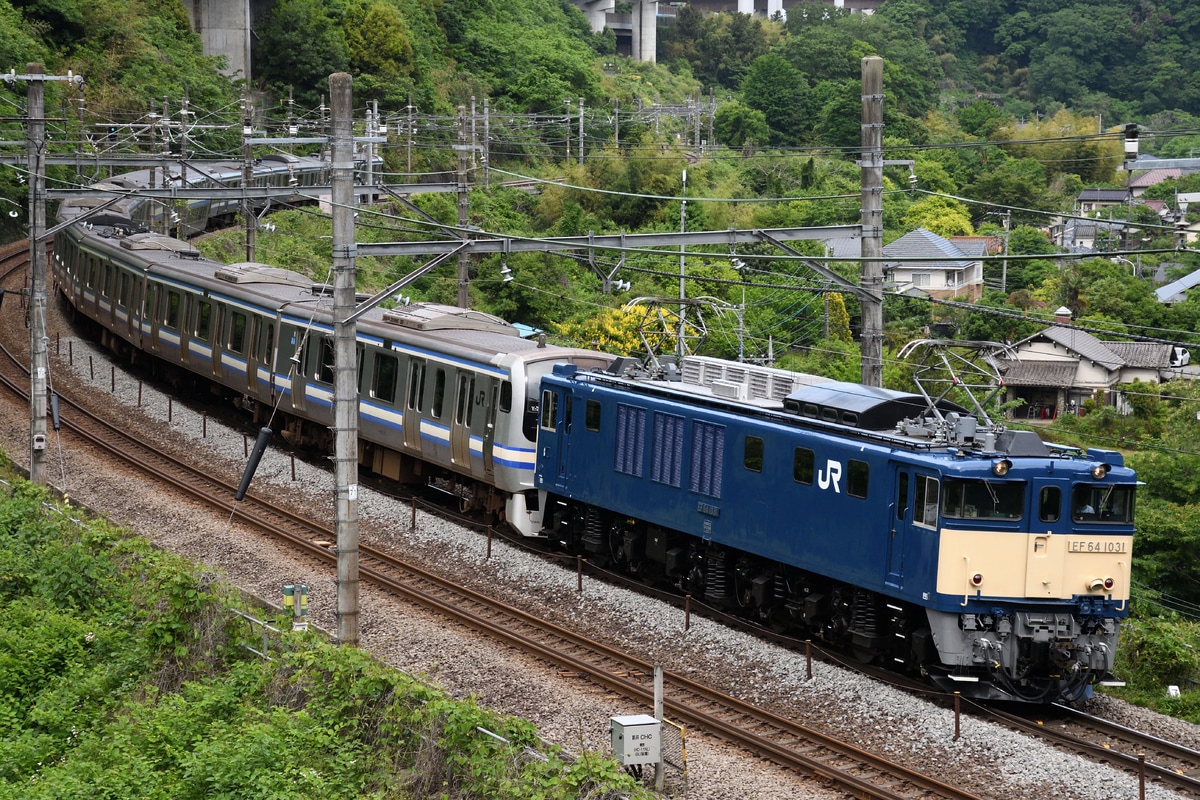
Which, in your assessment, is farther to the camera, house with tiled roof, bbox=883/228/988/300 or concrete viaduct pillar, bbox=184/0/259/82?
concrete viaduct pillar, bbox=184/0/259/82

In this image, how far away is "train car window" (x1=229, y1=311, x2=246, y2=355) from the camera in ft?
89.6

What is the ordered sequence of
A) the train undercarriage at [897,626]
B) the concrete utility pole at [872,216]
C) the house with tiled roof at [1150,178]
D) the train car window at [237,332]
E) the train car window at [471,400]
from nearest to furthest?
the train undercarriage at [897,626] → the concrete utility pole at [872,216] → the train car window at [471,400] → the train car window at [237,332] → the house with tiled roof at [1150,178]

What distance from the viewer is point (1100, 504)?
1391cm

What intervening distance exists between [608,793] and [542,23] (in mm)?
89730

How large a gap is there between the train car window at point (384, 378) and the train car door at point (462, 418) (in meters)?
1.96

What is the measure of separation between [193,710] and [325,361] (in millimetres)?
11382

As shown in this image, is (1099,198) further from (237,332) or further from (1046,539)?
(1046,539)

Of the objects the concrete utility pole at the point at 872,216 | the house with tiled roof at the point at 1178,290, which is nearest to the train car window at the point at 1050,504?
the concrete utility pole at the point at 872,216

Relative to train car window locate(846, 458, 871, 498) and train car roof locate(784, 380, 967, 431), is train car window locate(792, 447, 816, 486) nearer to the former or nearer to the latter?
train car roof locate(784, 380, 967, 431)

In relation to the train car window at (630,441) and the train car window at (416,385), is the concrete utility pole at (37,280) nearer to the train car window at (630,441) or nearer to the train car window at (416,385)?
the train car window at (416,385)

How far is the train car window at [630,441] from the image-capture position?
60.2 ft

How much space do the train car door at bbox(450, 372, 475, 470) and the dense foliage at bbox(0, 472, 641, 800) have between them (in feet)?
16.5

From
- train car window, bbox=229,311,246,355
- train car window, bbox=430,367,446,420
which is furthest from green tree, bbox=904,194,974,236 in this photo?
train car window, bbox=430,367,446,420

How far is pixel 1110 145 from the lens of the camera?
10131cm
